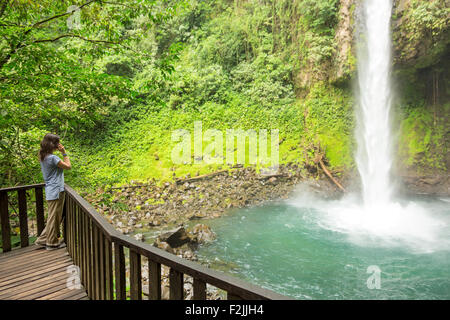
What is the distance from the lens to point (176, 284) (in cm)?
170

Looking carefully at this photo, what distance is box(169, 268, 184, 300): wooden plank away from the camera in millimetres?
1683

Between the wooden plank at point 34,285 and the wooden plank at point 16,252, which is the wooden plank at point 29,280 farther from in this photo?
the wooden plank at point 16,252

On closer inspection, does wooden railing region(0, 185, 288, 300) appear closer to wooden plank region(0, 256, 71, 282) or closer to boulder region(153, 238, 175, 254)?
wooden plank region(0, 256, 71, 282)

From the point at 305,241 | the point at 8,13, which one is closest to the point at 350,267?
the point at 305,241

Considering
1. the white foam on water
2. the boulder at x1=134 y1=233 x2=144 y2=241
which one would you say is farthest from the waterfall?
the boulder at x1=134 y1=233 x2=144 y2=241

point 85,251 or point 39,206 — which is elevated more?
point 39,206

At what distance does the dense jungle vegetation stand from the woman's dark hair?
1103mm

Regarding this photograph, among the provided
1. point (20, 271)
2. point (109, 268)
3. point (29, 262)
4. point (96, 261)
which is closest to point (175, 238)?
point (29, 262)

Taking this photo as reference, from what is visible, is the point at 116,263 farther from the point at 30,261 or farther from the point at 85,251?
the point at 30,261

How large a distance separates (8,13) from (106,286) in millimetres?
4746

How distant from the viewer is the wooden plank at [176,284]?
168cm

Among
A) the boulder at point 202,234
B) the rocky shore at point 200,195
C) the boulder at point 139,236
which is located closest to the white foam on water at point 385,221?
the rocky shore at point 200,195

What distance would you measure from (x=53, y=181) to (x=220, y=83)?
41.4ft

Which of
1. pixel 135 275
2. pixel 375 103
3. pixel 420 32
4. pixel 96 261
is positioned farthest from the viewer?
pixel 375 103
